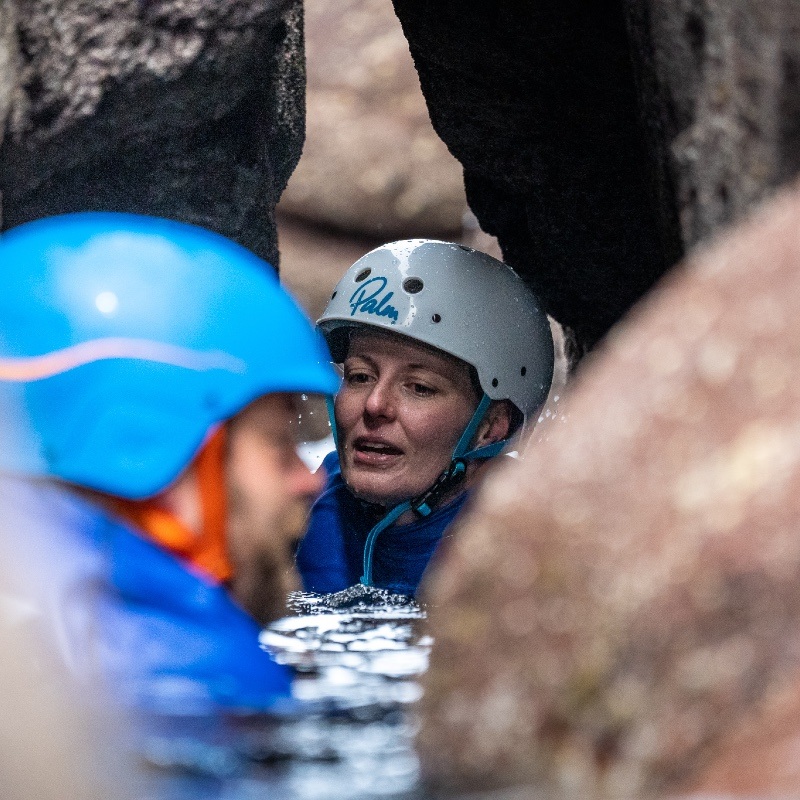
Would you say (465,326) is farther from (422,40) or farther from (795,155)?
(795,155)

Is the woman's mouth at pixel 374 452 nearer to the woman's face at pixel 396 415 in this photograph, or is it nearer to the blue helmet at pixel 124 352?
the woman's face at pixel 396 415

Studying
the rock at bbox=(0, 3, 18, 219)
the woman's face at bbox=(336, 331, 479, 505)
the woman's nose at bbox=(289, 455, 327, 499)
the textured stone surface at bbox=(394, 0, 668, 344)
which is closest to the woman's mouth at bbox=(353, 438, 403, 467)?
the woman's face at bbox=(336, 331, 479, 505)

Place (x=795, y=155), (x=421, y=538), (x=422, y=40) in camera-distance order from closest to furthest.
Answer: (x=795, y=155) < (x=421, y=538) < (x=422, y=40)

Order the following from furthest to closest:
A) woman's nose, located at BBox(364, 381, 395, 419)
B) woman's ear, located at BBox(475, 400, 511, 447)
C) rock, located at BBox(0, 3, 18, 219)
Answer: woman's ear, located at BBox(475, 400, 511, 447) < woman's nose, located at BBox(364, 381, 395, 419) < rock, located at BBox(0, 3, 18, 219)

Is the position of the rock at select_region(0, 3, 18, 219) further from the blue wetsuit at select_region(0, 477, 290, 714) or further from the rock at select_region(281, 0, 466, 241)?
the rock at select_region(281, 0, 466, 241)

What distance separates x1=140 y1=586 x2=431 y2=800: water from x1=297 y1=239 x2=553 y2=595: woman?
1.21 m

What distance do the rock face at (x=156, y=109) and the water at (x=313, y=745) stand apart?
126cm

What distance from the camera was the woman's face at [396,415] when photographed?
293 cm

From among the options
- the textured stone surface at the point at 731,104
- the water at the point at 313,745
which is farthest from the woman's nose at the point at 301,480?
the textured stone surface at the point at 731,104

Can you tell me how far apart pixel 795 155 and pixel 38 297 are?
0.91m

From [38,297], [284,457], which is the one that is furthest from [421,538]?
[38,297]

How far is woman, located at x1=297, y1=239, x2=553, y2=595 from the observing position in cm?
296

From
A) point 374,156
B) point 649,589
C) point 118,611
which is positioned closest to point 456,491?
point 118,611

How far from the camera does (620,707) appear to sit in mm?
1081
